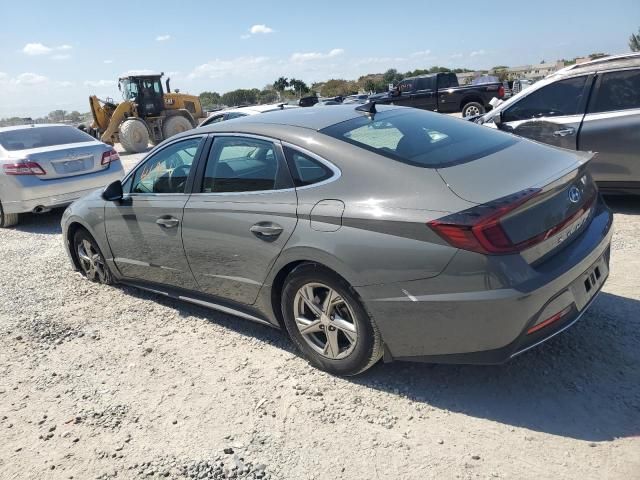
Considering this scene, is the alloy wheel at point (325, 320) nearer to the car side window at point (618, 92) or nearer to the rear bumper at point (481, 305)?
the rear bumper at point (481, 305)

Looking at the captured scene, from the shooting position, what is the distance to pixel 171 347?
3.89m

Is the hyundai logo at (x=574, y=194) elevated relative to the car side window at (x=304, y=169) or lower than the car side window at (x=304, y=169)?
lower

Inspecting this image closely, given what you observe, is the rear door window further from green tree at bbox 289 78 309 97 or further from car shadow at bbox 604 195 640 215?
green tree at bbox 289 78 309 97

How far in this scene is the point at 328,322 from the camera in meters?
3.09

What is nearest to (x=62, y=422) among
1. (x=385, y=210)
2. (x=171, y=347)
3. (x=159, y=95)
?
(x=171, y=347)

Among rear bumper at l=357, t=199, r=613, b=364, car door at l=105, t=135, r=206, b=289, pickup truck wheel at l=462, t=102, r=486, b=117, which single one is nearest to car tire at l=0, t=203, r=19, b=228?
car door at l=105, t=135, r=206, b=289

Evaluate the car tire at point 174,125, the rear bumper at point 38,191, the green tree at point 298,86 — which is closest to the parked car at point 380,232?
the rear bumper at point 38,191

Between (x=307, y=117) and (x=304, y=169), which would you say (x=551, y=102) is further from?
(x=304, y=169)

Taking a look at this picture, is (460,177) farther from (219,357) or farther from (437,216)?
(219,357)

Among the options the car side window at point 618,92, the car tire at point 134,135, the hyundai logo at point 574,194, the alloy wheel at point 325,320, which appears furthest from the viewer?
the car tire at point 134,135

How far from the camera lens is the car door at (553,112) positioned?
582 cm

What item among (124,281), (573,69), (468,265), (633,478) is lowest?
(633,478)

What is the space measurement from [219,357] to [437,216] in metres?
1.93

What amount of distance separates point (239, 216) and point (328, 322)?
0.91m
